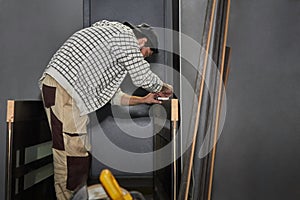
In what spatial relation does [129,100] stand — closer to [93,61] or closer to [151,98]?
[151,98]

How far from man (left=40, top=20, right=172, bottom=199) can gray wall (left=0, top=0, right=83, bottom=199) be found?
29.6 inches

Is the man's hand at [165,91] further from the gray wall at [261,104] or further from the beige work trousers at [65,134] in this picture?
the beige work trousers at [65,134]

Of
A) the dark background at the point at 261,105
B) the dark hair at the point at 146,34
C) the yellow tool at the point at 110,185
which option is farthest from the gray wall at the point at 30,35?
the yellow tool at the point at 110,185

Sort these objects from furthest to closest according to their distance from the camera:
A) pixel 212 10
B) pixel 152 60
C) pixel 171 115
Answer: pixel 152 60 → pixel 171 115 → pixel 212 10

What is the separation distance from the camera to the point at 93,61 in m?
1.95

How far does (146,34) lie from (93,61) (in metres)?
0.46

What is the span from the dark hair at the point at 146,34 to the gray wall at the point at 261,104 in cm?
51

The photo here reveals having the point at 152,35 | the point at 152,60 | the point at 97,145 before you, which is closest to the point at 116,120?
the point at 97,145

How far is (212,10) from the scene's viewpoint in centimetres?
136

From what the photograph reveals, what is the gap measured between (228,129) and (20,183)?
3.38 ft

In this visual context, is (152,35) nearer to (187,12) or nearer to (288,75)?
(187,12)

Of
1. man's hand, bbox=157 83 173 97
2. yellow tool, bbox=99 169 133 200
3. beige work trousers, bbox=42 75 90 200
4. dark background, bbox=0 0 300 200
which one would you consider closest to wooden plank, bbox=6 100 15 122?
beige work trousers, bbox=42 75 90 200

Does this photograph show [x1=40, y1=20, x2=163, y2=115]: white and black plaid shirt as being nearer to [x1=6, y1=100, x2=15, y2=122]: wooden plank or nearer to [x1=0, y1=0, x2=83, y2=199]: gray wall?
[x1=6, y1=100, x2=15, y2=122]: wooden plank

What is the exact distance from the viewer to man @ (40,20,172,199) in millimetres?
1921
